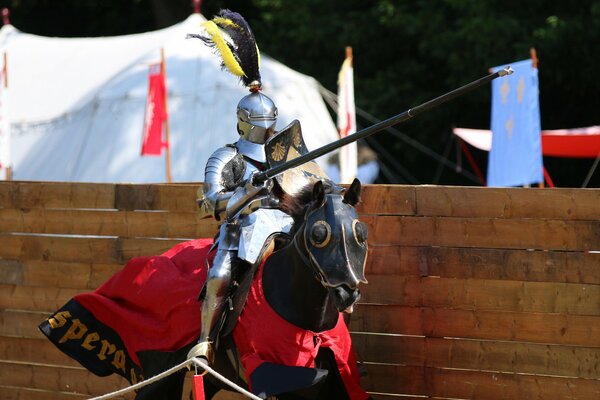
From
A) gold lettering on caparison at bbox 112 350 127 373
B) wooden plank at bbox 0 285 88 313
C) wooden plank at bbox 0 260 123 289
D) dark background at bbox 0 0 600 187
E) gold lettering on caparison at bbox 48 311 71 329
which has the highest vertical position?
dark background at bbox 0 0 600 187

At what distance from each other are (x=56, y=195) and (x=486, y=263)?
2.85 meters

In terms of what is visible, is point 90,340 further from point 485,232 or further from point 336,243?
point 485,232

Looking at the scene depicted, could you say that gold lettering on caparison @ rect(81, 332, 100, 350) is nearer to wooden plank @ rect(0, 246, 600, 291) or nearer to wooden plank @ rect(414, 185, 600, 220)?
wooden plank @ rect(0, 246, 600, 291)

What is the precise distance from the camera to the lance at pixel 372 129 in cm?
476

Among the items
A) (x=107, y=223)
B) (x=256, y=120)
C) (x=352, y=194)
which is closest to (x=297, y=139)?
(x=256, y=120)

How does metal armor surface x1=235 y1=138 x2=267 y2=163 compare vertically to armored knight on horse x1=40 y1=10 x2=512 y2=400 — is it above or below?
above

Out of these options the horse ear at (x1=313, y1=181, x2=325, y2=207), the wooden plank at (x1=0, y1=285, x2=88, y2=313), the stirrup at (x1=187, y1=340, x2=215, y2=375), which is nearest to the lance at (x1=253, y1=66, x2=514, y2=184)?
the horse ear at (x1=313, y1=181, x2=325, y2=207)

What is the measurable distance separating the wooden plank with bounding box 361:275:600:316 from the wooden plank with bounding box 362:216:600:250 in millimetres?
187

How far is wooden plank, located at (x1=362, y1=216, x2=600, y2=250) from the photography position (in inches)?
228

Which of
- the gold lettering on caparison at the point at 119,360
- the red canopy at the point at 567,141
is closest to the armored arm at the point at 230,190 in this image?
the gold lettering on caparison at the point at 119,360

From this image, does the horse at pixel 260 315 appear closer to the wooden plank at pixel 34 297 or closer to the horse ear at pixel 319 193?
the horse ear at pixel 319 193

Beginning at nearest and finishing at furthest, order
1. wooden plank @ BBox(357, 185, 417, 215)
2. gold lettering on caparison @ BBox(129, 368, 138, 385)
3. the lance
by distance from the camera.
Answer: the lance
wooden plank @ BBox(357, 185, 417, 215)
gold lettering on caparison @ BBox(129, 368, 138, 385)

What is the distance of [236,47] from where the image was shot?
6.12m

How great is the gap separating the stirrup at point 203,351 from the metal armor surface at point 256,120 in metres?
1.03
